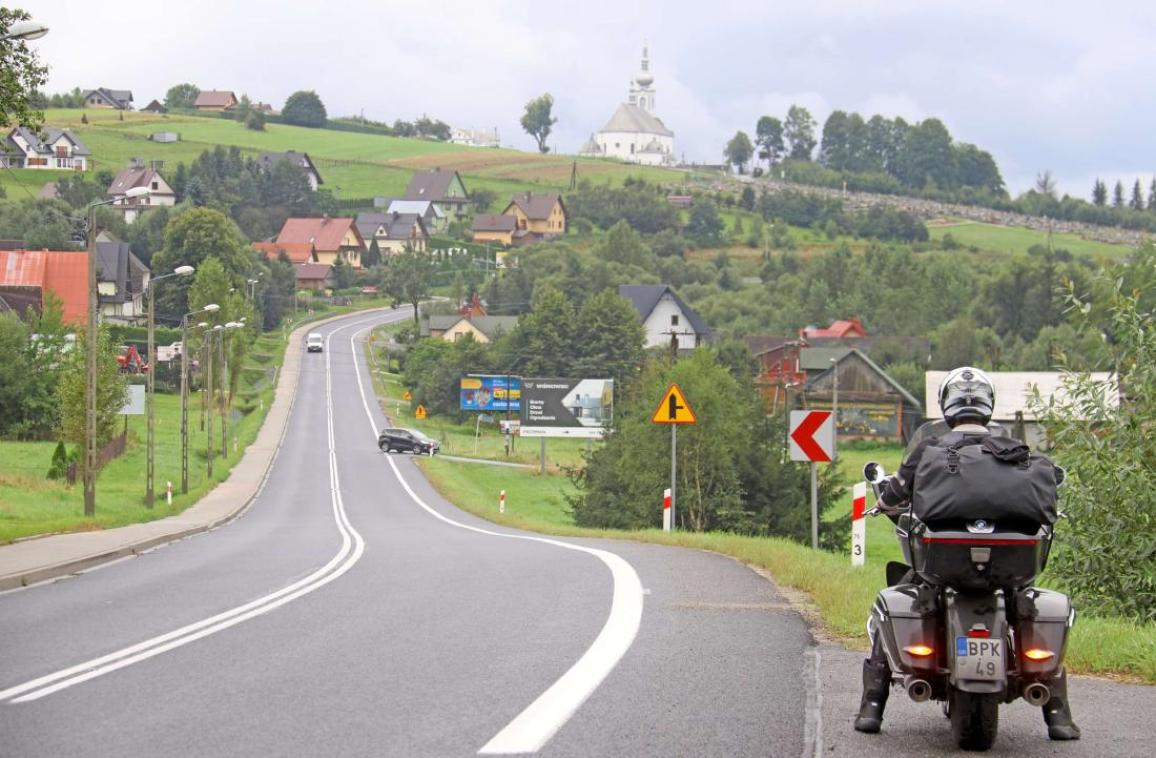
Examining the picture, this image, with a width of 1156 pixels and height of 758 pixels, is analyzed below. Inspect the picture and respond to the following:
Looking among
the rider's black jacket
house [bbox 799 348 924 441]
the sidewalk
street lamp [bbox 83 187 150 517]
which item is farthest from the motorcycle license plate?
house [bbox 799 348 924 441]

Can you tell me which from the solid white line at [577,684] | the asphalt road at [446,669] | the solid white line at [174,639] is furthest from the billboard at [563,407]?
the solid white line at [577,684]

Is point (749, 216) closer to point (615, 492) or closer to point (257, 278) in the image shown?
point (257, 278)

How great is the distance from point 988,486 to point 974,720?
1.00 metres

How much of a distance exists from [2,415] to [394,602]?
63828mm

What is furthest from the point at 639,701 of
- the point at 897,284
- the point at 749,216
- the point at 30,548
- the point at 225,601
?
the point at 749,216

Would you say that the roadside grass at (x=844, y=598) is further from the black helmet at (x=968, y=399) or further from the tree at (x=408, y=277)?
the tree at (x=408, y=277)

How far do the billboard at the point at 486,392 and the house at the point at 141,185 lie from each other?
84980 mm

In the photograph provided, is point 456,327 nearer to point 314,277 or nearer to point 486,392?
point 314,277

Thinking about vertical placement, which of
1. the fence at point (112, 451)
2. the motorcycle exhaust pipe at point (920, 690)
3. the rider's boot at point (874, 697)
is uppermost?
the motorcycle exhaust pipe at point (920, 690)

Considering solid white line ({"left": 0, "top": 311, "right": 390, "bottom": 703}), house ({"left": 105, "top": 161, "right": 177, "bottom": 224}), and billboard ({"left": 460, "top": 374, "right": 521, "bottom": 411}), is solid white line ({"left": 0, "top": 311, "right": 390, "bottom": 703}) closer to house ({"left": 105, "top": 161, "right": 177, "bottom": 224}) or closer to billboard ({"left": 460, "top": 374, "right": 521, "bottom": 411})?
billboard ({"left": 460, "top": 374, "right": 521, "bottom": 411})

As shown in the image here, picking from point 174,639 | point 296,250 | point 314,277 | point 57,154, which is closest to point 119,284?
point 314,277

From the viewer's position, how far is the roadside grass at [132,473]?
34.4 m

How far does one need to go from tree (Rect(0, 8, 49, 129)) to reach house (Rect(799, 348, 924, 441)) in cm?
7420

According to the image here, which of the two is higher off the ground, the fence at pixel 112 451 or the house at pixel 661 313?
the house at pixel 661 313
